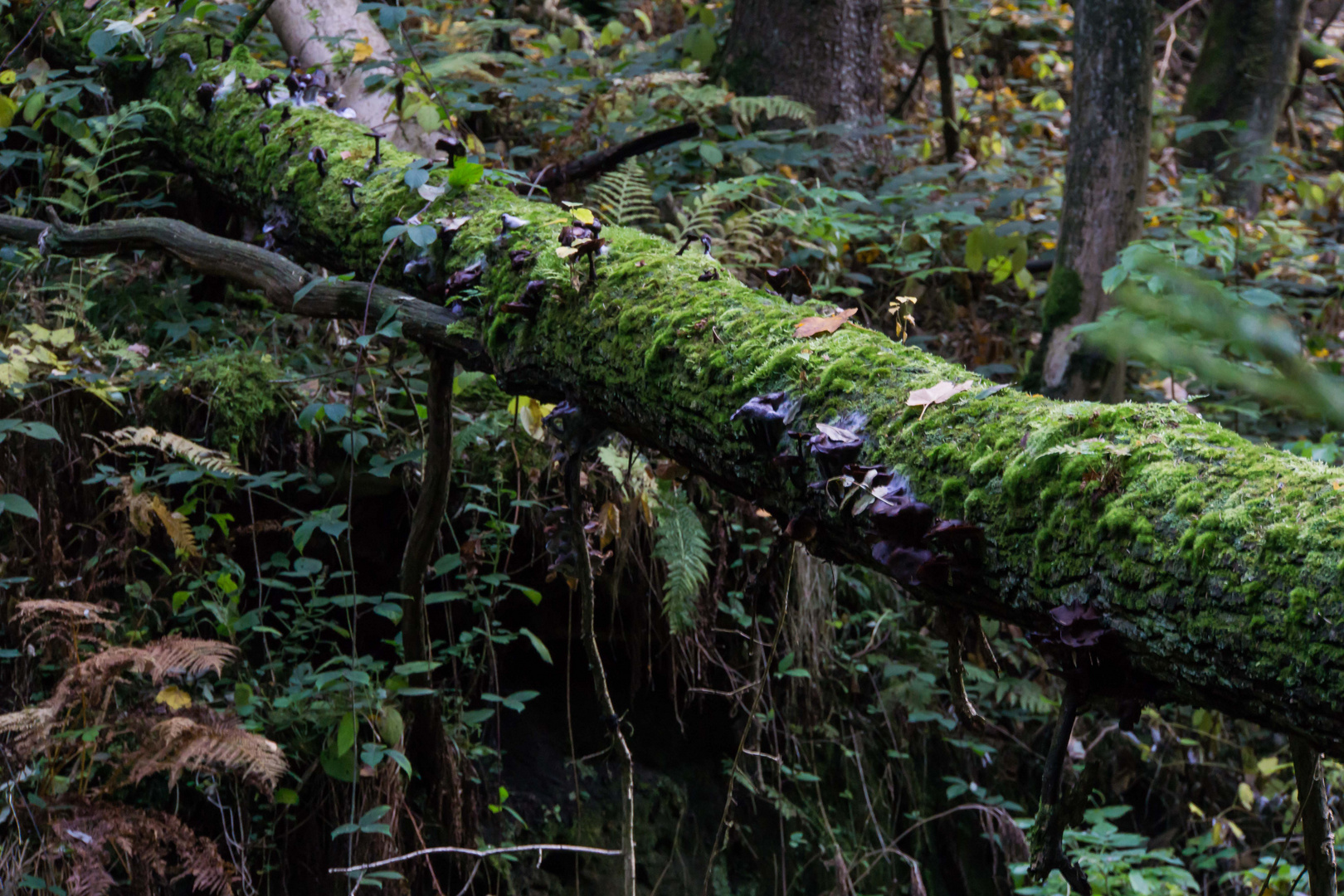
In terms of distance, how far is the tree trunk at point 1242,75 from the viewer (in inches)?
287

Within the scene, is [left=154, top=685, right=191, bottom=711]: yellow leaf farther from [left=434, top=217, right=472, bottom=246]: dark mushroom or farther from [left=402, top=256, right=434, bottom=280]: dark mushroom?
[left=434, top=217, right=472, bottom=246]: dark mushroom

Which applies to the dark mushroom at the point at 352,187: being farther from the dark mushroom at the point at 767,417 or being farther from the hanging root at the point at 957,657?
the hanging root at the point at 957,657

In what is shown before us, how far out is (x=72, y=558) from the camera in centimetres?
297

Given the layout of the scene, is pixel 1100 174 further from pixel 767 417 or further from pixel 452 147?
pixel 767 417

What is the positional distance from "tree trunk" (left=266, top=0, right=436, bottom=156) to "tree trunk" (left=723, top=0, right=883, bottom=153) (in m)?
2.31

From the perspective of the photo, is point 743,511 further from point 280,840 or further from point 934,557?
point 934,557

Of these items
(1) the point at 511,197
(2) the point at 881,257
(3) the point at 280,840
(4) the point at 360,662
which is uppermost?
(1) the point at 511,197

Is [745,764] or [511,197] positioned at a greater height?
[511,197]

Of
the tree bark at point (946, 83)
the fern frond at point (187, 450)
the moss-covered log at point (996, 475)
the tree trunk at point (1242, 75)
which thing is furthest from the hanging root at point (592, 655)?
the tree trunk at point (1242, 75)

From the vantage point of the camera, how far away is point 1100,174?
4438 mm

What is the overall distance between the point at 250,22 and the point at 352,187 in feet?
4.66

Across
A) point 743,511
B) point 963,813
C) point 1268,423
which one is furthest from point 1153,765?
point 743,511

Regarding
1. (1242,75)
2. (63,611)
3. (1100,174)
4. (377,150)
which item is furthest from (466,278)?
(1242,75)

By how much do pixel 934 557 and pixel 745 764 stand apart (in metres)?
2.74
